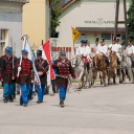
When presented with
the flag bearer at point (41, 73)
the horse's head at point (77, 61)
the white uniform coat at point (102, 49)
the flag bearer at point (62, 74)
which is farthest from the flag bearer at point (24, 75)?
the white uniform coat at point (102, 49)

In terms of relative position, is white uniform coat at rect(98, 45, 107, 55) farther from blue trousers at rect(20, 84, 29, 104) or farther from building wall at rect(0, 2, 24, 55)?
blue trousers at rect(20, 84, 29, 104)

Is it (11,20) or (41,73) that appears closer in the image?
(41,73)

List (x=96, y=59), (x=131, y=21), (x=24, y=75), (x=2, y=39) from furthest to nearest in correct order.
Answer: (x=131, y=21) < (x=2, y=39) < (x=96, y=59) < (x=24, y=75)

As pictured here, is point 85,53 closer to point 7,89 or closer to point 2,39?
point 2,39

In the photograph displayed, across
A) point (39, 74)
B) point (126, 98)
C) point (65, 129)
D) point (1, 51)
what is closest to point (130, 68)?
point (1, 51)

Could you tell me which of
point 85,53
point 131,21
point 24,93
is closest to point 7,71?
point 24,93

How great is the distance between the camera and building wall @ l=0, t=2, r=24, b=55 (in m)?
31.5

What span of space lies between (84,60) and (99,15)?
3657cm

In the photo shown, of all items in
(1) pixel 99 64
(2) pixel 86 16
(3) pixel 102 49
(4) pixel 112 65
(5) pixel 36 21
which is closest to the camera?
(1) pixel 99 64

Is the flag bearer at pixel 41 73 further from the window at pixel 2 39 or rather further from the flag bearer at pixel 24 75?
the window at pixel 2 39

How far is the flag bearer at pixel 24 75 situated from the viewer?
19422mm

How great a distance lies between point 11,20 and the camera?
3216 centimetres

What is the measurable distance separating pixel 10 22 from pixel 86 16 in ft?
109

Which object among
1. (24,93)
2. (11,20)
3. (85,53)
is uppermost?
(11,20)
